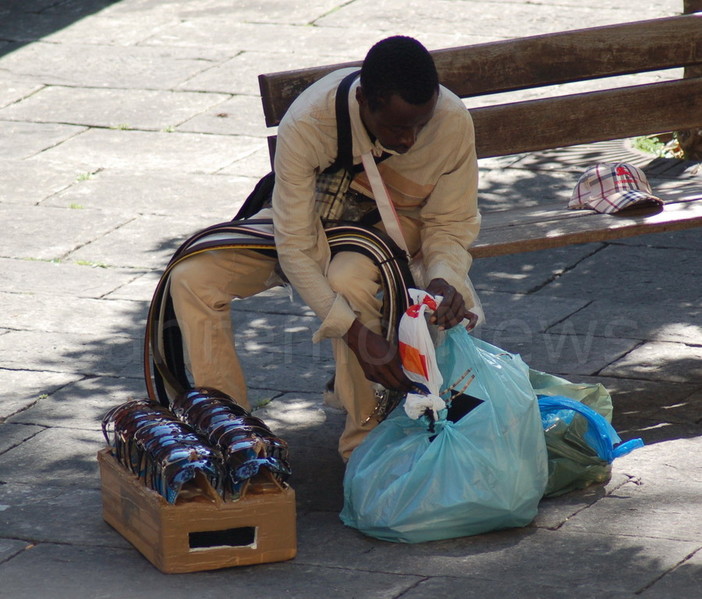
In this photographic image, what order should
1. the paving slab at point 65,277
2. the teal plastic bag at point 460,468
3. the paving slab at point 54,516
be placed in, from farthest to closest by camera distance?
the paving slab at point 65,277 → the paving slab at point 54,516 → the teal plastic bag at point 460,468


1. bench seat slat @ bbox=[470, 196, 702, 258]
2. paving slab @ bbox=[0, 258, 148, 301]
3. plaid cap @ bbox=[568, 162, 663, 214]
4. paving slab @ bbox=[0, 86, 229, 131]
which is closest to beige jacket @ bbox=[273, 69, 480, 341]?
→ bench seat slat @ bbox=[470, 196, 702, 258]

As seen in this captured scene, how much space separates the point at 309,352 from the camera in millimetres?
5340

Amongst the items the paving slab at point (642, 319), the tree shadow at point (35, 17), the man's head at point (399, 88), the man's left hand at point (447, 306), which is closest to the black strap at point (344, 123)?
the man's head at point (399, 88)

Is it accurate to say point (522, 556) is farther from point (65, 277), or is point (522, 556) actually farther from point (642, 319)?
point (65, 277)

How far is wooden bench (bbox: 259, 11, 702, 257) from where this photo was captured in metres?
4.79

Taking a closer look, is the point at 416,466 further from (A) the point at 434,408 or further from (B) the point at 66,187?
(B) the point at 66,187

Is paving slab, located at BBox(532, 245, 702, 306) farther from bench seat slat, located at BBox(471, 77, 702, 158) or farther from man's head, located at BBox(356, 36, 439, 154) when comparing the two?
man's head, located at BBox(356, 36, 439, 154)

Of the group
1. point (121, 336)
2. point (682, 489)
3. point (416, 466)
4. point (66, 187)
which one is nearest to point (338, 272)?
point (416, 466)

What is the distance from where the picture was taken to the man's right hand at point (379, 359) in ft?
12.9

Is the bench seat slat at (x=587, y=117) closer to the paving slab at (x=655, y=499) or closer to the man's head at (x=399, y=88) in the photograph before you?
the man's head at (x=399, y=88)

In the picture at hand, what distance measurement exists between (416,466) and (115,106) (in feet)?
19.5

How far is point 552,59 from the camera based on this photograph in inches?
205

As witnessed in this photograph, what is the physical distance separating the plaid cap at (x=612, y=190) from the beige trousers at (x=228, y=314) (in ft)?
4.31

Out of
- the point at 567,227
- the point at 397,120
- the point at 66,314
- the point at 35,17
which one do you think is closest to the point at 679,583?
the point at 397,120
